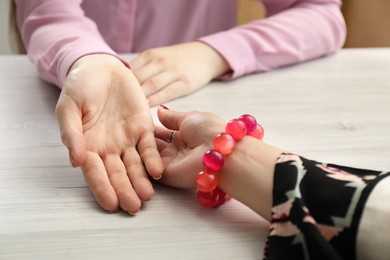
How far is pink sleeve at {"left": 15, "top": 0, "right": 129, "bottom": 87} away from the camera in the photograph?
0.76 m

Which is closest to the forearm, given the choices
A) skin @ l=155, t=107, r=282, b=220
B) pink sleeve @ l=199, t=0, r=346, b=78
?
skin @ l=155, t=107, r=282, b=220

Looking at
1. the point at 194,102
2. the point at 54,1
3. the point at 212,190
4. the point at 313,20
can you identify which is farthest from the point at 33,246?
the point at 313,20

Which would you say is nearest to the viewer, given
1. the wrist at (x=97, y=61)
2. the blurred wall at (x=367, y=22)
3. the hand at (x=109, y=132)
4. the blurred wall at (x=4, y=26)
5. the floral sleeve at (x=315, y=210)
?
the floral sleeve at (x=315, y=210)

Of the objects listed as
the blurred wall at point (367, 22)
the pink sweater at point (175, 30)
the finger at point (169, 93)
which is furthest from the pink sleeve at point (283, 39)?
the blurred wall at point (367, 22)

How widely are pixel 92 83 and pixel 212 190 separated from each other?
0.22m

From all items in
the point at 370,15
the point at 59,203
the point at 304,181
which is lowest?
the point at 370,15

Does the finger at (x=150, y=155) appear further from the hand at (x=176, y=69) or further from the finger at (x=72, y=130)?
the hand at (x=176, y=69)

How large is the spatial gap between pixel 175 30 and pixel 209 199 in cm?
71

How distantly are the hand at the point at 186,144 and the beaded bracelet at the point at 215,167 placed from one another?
0.07 feet

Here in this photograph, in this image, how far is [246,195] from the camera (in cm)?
50

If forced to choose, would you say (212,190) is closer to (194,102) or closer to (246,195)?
(246,195)

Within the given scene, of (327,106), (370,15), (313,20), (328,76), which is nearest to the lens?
(327,106)

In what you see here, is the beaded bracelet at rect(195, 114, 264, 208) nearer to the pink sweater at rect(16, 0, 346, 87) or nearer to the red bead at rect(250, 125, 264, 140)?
the red bead at rect(250, 125, 264, 140)

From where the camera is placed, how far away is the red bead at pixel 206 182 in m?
0.51
